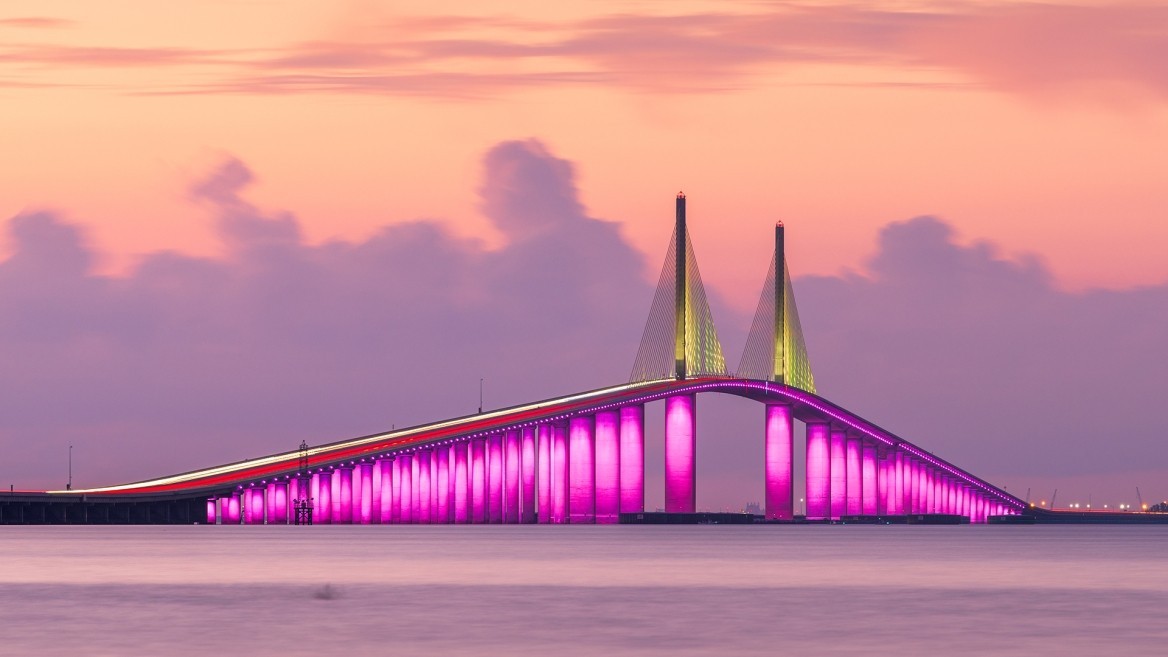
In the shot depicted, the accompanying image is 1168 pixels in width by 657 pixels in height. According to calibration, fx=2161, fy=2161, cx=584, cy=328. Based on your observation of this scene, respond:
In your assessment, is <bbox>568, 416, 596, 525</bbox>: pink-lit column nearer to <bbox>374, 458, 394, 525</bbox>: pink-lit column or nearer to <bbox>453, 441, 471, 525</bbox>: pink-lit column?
<bbox>453, 441, 471, 525</bbox>: pink-lit column

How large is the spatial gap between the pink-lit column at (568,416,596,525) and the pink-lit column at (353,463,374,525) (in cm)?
1713

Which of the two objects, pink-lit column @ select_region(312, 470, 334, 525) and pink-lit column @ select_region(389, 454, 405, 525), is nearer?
pink-lit column @ select_region(389, 454, 405, 525)

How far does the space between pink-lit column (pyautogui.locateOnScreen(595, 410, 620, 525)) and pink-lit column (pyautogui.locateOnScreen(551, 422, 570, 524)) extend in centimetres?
286

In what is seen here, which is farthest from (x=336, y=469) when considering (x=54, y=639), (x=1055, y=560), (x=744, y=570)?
(x=54, y=639)

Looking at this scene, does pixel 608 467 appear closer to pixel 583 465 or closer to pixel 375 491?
pixel 583 465

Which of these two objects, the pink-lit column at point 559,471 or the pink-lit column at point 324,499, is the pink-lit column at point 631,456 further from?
the pink-lit column at point 324,499

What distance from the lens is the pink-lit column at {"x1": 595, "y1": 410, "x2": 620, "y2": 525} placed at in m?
182

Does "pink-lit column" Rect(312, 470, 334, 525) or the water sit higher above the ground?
the water

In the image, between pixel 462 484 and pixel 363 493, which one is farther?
pixel 462 484

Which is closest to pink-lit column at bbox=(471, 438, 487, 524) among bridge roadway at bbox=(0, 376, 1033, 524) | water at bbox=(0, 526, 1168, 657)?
bridge roadway at bbox=(0, 376, 1033, 524)

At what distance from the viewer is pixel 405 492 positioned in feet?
604

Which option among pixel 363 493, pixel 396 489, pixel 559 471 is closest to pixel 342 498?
pixel 363 493

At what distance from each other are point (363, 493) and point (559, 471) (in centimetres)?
1685

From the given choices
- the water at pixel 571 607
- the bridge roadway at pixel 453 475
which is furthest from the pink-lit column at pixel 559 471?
the water at pixel 571 607
